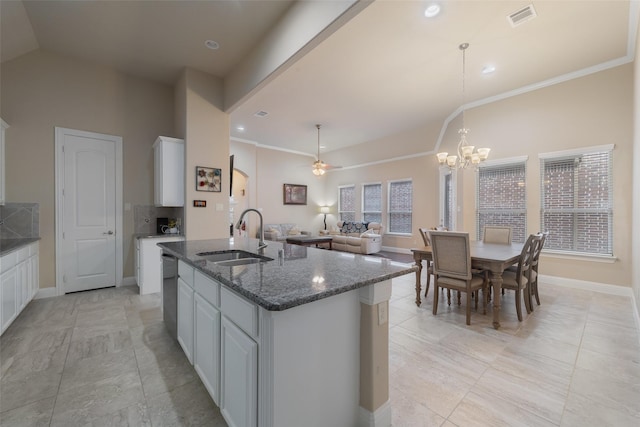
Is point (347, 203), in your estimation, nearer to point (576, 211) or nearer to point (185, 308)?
point (576, 211)

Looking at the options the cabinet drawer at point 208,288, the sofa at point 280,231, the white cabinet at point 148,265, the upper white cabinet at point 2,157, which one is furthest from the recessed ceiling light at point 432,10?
the sofa at point 280,231

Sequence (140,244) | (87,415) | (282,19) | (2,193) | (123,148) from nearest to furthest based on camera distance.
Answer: (87,415) < (282,19) < (2,193) < (140,244) < (123,148)

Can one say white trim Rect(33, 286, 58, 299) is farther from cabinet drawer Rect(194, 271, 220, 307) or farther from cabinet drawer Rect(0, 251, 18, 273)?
cabinet drawer Rect(194, 271, 220, 307)

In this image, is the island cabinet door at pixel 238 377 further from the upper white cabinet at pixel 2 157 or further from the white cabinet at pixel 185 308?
the upper white cabinet at pixel 2 157

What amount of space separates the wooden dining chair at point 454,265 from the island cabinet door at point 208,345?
247 centimetres

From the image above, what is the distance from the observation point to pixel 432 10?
282 centimetres

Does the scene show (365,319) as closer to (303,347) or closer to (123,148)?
(303,347)

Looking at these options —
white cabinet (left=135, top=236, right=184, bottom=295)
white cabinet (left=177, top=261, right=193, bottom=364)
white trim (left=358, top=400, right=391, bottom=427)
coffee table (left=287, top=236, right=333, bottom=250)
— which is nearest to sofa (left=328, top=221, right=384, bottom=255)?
coffee table (left=287, top=236, right=333, bottom=250)

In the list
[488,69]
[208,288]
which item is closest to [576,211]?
[488,69]

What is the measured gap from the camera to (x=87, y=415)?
1.57 meters

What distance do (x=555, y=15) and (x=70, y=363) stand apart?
19.1 feet

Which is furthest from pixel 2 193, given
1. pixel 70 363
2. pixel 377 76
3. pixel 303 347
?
pixel 377 76

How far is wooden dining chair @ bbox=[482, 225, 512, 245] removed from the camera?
13.3 feet

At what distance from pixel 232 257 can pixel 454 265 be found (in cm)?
237
